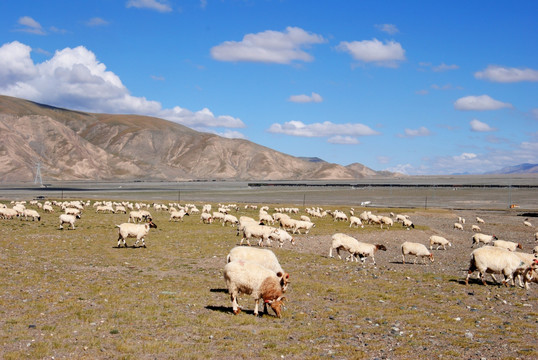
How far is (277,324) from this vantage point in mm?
13047

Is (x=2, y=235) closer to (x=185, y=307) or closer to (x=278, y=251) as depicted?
(x=278, y=251)

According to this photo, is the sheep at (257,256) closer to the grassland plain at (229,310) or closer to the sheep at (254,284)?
the grassland plain at (229,310)

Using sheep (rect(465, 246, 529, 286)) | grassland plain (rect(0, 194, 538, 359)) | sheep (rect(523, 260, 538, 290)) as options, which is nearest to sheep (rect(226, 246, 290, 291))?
grassland plain (rect(0, 194, 538, 359))

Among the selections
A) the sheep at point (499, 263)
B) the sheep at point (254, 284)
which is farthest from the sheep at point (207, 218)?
the sheep at point (254, 284)

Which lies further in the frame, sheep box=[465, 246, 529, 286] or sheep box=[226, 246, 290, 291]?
sheep box=[465, 246, 529, 286]

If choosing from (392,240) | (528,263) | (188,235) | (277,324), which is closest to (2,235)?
(188,235)

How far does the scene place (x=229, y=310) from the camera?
46.8 ft

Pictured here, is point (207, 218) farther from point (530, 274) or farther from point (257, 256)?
point (530, 274)

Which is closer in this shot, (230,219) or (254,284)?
(254,284)

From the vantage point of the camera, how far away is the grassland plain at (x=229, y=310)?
11008 millimetres

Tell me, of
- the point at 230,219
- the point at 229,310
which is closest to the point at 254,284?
the point at 229,310

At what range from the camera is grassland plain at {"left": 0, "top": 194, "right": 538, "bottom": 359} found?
11.0 meters

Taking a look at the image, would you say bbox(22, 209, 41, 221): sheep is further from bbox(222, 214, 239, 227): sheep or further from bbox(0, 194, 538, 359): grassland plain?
bbox(0, 194, 538, 359): grassland plain

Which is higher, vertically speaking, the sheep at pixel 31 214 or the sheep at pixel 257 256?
the sheep at pixel 257 256
